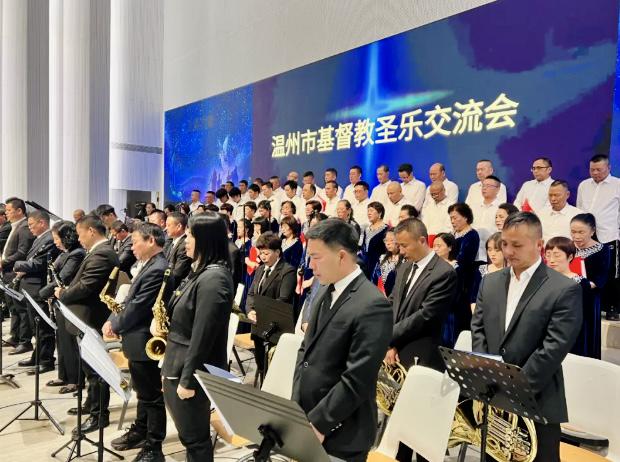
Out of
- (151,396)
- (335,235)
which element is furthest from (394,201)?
(335,235)

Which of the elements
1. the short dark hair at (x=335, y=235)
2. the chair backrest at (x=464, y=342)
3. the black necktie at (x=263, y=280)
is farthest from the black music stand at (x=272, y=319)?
the short dark hair at (x=335, y=235)

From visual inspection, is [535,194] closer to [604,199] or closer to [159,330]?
[604,199]

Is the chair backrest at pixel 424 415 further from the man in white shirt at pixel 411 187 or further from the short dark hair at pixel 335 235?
the man in white shirt at pixel 411 187

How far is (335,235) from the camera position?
6.73ft

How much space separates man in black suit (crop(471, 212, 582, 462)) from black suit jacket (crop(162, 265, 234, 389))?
1.43 meters

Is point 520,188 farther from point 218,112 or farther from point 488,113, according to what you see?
point 218,112

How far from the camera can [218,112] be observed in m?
13.5

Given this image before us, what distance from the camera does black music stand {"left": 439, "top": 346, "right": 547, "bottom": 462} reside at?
6.75 feet

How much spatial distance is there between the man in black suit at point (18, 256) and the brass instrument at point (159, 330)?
375cm

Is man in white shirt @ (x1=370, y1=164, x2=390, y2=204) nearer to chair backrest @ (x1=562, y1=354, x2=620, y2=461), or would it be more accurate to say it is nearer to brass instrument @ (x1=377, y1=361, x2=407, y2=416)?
brass instrument @ (x1=377, y1=361, x2=407, y2=416)

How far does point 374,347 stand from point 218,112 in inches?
487

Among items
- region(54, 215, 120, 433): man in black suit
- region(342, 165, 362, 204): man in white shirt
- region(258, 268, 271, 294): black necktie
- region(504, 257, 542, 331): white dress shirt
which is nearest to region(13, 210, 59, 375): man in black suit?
region(54, 215, 120, 433): man in black suit

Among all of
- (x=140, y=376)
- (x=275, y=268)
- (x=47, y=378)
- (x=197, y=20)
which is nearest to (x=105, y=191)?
(x=197, y=20)

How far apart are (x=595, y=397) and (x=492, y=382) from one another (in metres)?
1.04
